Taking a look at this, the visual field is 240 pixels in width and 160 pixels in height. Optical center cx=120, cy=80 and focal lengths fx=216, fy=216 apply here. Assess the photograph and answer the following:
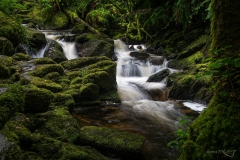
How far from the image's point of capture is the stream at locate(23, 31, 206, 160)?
5.38m

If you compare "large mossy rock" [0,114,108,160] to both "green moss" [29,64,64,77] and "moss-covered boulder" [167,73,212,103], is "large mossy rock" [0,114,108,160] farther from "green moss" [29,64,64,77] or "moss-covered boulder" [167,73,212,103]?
"moss-covered boulder" [167,73,212,103]

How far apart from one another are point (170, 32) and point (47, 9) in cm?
1089

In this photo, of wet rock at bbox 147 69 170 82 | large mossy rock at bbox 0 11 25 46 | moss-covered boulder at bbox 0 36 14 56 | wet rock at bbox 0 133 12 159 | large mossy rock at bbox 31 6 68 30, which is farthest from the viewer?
large mossy rock at bbox 31 6 68 30

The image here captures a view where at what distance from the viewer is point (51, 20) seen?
1864 cm

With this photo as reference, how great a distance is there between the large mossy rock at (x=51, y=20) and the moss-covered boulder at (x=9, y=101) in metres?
15.4

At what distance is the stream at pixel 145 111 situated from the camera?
538cm

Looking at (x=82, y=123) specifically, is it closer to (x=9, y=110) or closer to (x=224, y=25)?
(x=9, y=110)

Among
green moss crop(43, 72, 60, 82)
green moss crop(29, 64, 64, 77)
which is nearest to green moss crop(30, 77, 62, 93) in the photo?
green moss crop(29, 64, 64, 77)

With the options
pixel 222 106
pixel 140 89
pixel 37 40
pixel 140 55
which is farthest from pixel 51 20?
pixel 222 106

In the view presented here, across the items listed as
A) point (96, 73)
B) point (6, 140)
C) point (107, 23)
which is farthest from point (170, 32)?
point (6, 140)

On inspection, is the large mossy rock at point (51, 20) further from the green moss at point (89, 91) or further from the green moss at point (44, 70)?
the green moss at point (89, 91)

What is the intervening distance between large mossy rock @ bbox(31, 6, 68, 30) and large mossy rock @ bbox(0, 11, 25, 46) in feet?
30.5

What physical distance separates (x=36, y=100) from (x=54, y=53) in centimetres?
756

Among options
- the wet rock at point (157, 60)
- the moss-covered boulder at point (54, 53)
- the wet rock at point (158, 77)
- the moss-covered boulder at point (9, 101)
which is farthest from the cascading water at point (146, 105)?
the moss-covered boulder at point (54, 53)
